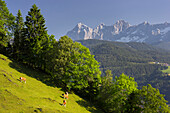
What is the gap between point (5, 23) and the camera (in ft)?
155

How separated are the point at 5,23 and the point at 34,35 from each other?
1208 cm

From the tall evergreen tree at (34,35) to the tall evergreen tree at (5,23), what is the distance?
7.88 m

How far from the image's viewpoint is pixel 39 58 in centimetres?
4641

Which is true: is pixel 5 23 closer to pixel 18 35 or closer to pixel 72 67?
pixel 18 35

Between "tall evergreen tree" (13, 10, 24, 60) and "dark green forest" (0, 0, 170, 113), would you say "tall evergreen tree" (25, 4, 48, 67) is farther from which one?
"tall evergreen tree" (13, 10, 24, 60)

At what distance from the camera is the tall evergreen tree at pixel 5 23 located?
45.8 meters

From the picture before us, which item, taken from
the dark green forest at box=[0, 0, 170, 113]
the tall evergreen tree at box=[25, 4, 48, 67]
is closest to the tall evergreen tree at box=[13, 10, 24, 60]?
the dark green forest at box=[0, 0, 170, 113]

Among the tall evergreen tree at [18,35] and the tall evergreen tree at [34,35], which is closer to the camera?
the tall evergreen tree at [34,35]

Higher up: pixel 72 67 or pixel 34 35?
pixel 34 35

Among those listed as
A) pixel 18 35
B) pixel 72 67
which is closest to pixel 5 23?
pixel 18 35

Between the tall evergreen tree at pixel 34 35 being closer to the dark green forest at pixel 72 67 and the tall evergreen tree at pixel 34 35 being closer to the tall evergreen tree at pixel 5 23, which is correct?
the dark green forest at pixel 72 67

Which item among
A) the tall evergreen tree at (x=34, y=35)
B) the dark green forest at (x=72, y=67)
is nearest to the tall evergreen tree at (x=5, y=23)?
the dark green forest at (x=72, y=67)

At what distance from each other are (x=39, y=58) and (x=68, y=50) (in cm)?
1232

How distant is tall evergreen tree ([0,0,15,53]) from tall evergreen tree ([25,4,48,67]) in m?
7.88
